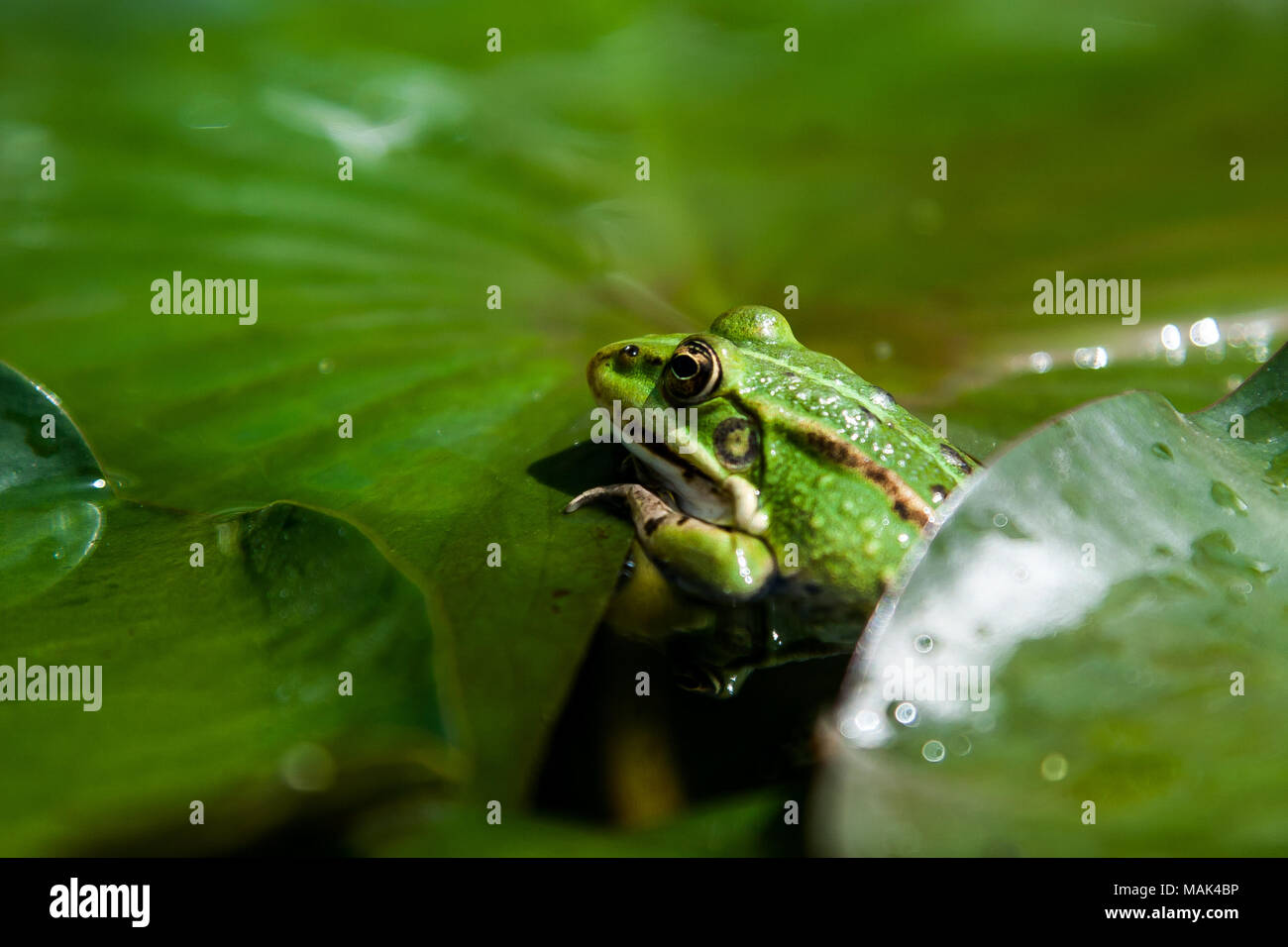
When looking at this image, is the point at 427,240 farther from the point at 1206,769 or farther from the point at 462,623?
the point at 1206,769

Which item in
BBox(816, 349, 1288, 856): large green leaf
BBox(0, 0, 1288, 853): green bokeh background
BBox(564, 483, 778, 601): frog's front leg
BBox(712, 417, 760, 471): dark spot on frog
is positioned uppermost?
BBox(0, 0, 1288, 853): green bokeh background

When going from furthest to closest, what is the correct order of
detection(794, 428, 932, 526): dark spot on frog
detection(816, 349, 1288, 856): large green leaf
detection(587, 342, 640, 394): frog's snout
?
detection(587, 342, 640, 394): frog's snout
detection(794, 428, 932, 526): dark spot on frog
detection(816, 349, 1288, 856): large green leaf

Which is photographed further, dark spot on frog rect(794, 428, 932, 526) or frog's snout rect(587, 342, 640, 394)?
frog's snout rect(587, 342, 640, 394)

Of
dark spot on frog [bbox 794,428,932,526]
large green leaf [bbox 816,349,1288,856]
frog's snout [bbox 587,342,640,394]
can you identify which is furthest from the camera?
frog's snout [bbox 587,342,640,394]

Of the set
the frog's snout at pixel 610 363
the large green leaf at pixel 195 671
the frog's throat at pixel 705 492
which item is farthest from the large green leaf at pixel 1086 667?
the frog's snout at pixel 610 363

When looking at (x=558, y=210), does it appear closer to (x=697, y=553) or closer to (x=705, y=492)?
(x=705, y=492)

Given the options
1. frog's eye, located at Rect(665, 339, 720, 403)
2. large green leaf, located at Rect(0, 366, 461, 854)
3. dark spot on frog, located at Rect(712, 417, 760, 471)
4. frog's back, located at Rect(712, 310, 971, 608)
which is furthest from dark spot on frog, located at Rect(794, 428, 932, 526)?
large green leaf, located at Rect(0, 366, 461, 854)

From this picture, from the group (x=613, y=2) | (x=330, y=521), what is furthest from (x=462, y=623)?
(x=613, y=2)

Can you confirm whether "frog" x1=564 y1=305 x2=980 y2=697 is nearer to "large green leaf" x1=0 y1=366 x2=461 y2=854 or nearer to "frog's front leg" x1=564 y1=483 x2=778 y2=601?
"frog's front leg" x1=564 y1=483 x2=778 y2=601
